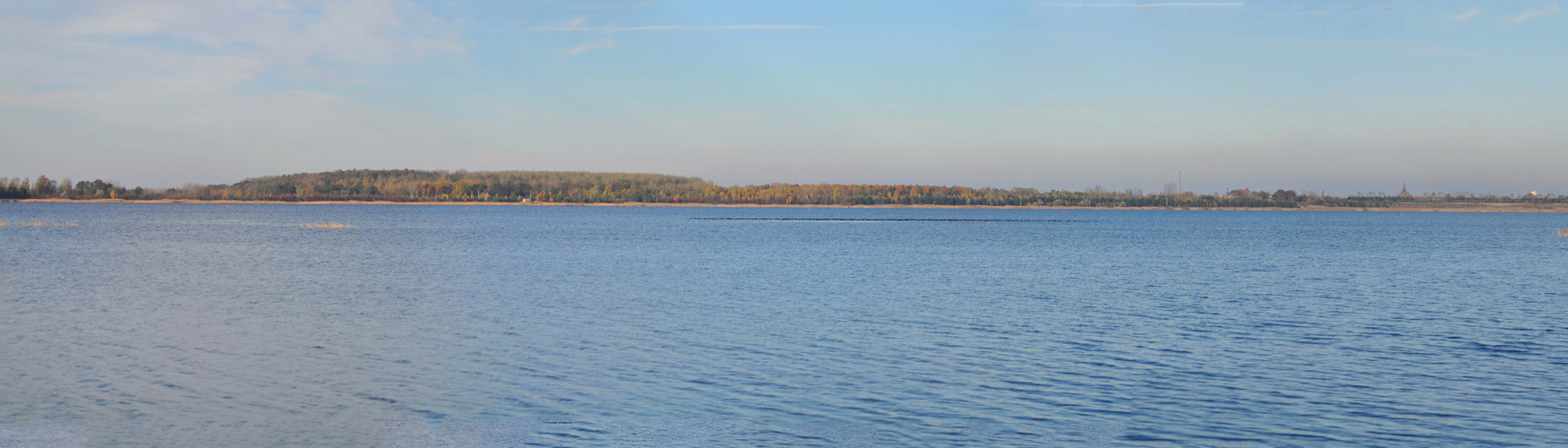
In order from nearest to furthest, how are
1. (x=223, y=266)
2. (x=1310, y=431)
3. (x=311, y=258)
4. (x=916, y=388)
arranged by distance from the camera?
(x=1310, y=431)
(x=916, y=388)
(x=223, y=266)
(x=311, y=258)

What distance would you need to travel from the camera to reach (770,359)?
67.5 feet

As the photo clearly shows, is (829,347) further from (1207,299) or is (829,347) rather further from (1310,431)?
(1207,299)

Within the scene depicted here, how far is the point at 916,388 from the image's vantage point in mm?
17266

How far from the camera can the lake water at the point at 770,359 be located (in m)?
14.2

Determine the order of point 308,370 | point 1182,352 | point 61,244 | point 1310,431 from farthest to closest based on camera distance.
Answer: point 61,244 → point 1182,352 → point 308,370 → point 1310,431

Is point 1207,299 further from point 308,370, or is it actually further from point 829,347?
point 308,370

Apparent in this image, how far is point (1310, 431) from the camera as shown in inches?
560

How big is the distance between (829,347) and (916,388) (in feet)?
16.9

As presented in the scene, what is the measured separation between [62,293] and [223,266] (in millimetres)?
16444

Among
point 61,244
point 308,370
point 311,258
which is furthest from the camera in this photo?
point 61,244

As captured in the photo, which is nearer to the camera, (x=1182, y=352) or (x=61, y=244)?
(x=1182, y=352)

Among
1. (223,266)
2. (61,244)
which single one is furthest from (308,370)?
(61,244)

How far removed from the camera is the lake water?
1425 centimetres

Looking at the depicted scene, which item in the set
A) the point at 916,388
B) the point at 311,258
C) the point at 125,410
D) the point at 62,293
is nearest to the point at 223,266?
the point at 311,258
